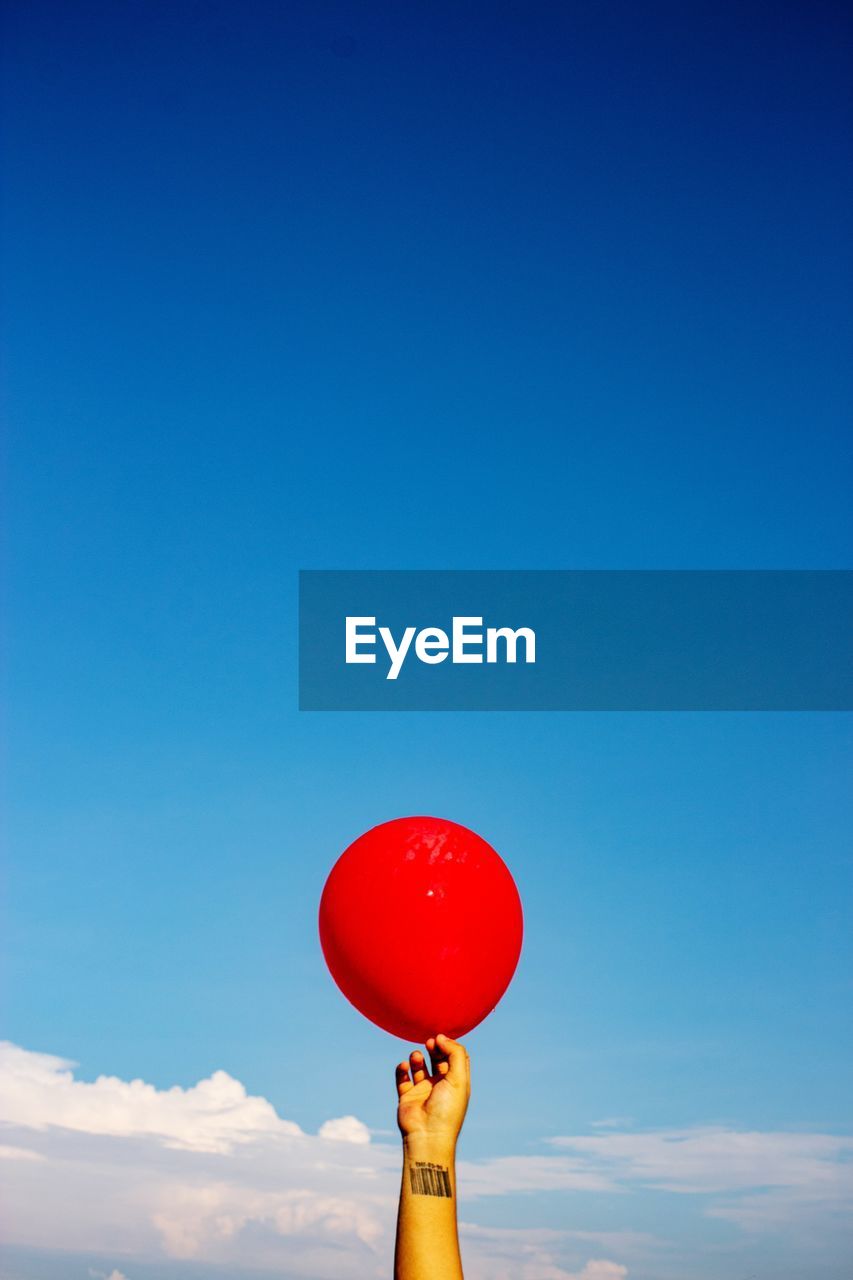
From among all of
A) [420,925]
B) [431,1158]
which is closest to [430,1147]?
[431,1158]

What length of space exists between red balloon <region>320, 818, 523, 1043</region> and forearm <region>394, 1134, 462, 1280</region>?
3.87ft

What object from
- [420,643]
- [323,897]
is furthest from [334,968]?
[420,643]

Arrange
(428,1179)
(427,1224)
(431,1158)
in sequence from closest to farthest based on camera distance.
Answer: (427,1224), (428,1179), (431,1158)

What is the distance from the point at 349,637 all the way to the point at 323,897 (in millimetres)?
4208

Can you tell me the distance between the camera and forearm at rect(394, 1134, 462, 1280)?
3674mm

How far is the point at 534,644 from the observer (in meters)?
9.75

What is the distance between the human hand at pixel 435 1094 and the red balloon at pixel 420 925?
0.58 m

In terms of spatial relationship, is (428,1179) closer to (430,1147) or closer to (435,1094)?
(430,1147)

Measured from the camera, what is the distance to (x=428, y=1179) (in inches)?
154

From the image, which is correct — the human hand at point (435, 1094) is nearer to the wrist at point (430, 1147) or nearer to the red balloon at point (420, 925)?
the wrist at point (430, 1147)

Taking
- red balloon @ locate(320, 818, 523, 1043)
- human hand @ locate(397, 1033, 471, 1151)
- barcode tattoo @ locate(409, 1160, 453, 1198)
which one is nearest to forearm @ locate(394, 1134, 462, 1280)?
barcode tattoo @ locate(409, 1160, 453, 1198)

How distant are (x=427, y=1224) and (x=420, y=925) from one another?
1457mm

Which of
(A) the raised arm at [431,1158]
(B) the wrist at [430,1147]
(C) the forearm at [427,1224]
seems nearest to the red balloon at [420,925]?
(A) the raised arm at [431,1158]

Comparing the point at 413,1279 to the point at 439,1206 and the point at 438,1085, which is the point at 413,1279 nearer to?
the point at 439,1206
